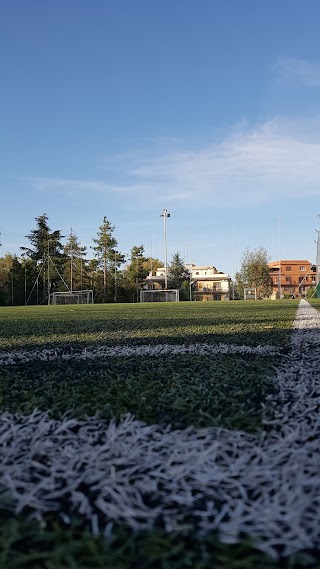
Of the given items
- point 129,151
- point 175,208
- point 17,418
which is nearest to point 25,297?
point 129,151

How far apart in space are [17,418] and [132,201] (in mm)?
37945

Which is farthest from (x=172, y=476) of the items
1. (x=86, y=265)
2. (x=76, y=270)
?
(x=86, y=265)

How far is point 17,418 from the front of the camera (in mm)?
1380

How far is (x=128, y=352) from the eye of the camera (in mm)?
3211

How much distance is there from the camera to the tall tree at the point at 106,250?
38812 mm

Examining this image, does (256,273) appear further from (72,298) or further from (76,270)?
(72,298)

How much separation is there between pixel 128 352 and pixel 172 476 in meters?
2.28

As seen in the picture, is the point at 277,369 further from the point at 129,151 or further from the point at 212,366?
the point at 129,151

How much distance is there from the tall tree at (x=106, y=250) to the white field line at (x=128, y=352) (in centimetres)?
3536

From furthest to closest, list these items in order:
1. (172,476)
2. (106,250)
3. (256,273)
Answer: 1. (256,273)
2. (106,250)
3. (172,476)

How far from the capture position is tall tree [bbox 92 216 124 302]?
38.8 meters

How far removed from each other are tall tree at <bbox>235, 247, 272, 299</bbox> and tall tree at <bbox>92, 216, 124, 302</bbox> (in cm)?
1686

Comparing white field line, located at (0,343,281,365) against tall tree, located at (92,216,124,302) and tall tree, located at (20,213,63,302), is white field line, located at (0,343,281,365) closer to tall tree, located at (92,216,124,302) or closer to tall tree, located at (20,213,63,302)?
tall tree, located at (20,213,63,302)

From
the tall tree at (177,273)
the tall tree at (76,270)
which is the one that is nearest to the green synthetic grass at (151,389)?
the tall tree at (76,270)
